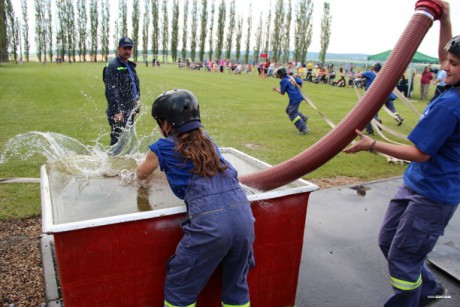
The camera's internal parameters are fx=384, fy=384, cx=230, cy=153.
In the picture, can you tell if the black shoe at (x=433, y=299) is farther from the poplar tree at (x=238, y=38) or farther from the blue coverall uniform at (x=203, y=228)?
the poplar tree at (x=238, y=38)

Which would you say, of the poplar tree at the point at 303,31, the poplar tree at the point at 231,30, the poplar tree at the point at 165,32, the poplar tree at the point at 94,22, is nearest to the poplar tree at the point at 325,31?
the poplar tree at the point at 303,31

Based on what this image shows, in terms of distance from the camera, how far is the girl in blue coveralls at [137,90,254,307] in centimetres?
222

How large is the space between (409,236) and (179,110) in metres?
1.80

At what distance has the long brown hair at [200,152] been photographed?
7.41 ft

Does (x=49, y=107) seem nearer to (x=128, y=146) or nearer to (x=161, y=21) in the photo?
(x=128, y=146)

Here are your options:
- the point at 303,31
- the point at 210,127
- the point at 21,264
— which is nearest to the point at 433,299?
the point at 21,264

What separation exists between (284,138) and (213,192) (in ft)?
25.0

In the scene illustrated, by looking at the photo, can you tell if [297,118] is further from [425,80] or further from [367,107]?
[425,80]

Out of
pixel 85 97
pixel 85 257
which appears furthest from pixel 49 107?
pixel 85 257

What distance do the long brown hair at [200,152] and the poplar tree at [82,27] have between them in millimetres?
75497

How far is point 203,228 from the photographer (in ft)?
7.18

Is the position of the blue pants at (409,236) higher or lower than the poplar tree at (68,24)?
lower

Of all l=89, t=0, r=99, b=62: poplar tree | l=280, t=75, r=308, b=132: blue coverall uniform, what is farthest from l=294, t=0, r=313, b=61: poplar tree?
l=280, t=75, r=308, b=132: blue coverall uniform

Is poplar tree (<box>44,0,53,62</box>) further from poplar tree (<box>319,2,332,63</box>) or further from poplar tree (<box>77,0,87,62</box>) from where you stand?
poplar tree (<box>319,2,332,63</box>)
